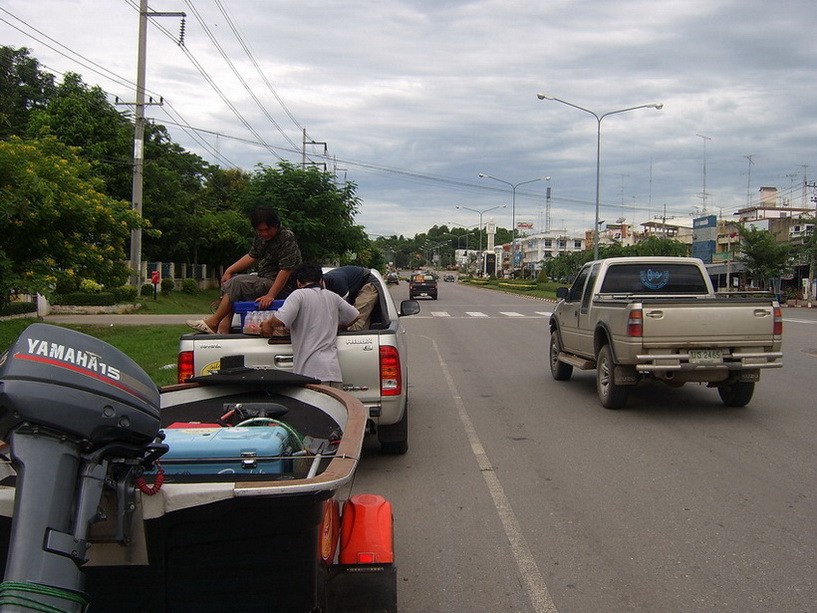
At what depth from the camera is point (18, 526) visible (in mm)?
2080

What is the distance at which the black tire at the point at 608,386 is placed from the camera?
909 centimetres

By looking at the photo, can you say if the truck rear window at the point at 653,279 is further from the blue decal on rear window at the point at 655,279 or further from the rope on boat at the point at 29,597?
the rope on boat at the point at 29,597

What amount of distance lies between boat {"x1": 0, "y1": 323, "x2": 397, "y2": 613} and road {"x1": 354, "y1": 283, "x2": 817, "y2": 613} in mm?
1283

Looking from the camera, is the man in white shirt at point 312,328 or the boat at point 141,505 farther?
the man in white shirt at point 312,328

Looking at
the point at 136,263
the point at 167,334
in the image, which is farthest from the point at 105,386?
the point at 136,263

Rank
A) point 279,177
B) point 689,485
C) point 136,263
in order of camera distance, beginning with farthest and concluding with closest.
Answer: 1. point 279,177
2. point 136,263
3. point 689,485

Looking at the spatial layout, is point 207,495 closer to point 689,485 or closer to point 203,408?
point 203,408

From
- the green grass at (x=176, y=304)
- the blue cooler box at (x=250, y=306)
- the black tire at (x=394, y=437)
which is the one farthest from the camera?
the green grass at (x=176, y=304)

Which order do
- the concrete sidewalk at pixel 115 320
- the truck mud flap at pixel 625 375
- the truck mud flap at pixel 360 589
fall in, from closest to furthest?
the truck mud flap at pixel 360 589
the truck mud flap at pixel 625 375
the concrete sidewalk at pixel 115 320

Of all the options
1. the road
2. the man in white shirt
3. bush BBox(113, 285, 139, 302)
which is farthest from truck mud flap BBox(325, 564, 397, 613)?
bush BBox(113, 285, 139, 302)

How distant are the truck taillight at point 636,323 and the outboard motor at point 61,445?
6.76 m

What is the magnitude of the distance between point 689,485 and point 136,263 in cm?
2356

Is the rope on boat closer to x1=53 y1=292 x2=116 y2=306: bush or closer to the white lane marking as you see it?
the white lane marking

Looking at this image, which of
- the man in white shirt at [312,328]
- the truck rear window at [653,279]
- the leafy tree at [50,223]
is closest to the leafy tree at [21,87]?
the leafy tree at [50,223]
